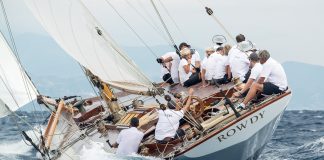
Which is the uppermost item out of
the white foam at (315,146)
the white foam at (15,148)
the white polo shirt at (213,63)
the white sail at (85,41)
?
the white sail at (85,41)

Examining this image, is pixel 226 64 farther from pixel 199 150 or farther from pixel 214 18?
pixel 199 150

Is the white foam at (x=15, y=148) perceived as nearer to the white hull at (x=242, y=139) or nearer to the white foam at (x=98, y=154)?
the white foam at (x=98, y=154)

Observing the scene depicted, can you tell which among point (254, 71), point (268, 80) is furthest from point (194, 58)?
point (254, 71)

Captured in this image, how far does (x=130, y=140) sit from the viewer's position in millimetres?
14922

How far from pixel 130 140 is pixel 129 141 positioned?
27 mm

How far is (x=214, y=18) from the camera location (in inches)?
800

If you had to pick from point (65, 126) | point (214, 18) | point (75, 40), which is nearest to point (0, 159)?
point (65, 126)

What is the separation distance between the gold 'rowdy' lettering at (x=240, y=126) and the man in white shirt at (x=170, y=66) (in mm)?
5161

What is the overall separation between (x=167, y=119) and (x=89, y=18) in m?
2.49

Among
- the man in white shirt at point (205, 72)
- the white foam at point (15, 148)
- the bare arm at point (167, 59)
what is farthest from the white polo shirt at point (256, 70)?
the white foam at point (15, 148)

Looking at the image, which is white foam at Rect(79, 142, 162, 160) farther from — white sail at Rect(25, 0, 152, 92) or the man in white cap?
the man in white cap

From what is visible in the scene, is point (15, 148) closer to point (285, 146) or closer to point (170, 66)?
point (170, 66)

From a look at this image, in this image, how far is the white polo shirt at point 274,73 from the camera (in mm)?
15984

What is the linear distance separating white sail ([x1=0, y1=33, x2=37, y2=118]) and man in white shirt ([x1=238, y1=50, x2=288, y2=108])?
4710mm
